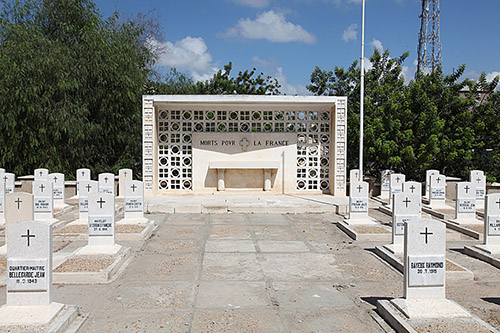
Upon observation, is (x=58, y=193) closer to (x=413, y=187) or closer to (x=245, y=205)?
(x=245, y=205)

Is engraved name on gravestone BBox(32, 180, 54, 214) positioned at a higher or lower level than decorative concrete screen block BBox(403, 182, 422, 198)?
lower

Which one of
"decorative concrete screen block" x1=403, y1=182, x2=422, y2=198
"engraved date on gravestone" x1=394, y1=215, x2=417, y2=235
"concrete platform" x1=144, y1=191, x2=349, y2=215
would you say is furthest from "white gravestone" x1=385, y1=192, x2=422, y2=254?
"concrete platform" x1=144, y1=191, x2=349, y2=215

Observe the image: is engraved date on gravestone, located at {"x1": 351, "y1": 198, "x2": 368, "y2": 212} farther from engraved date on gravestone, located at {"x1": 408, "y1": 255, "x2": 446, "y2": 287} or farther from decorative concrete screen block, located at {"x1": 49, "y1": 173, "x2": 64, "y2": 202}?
decorative concrete screen block, located at {"x1": 49, "y1": 173, "x2": 64, "y2": 202}

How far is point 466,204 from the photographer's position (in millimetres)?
10570

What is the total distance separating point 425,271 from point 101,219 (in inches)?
→ 217

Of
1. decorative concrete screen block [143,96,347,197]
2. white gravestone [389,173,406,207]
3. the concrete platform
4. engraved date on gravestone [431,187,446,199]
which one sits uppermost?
decorative concrete screen block [143,96,347,197]

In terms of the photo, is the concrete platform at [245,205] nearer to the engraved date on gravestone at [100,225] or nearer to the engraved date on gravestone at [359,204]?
the engraved date on gravestone at [359,204]

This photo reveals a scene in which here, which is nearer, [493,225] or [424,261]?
[424,261]

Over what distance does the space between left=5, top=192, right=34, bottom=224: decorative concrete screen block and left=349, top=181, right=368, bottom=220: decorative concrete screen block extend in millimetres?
7208

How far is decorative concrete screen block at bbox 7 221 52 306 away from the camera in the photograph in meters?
4.57

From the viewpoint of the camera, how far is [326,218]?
11734mm

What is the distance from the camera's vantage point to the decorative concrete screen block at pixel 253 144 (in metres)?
15.1

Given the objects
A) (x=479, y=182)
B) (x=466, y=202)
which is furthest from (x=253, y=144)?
(x=479, y=182)

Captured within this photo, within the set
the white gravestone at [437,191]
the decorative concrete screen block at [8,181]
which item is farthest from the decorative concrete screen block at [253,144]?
the decorative concrete screen block at [8,181]
